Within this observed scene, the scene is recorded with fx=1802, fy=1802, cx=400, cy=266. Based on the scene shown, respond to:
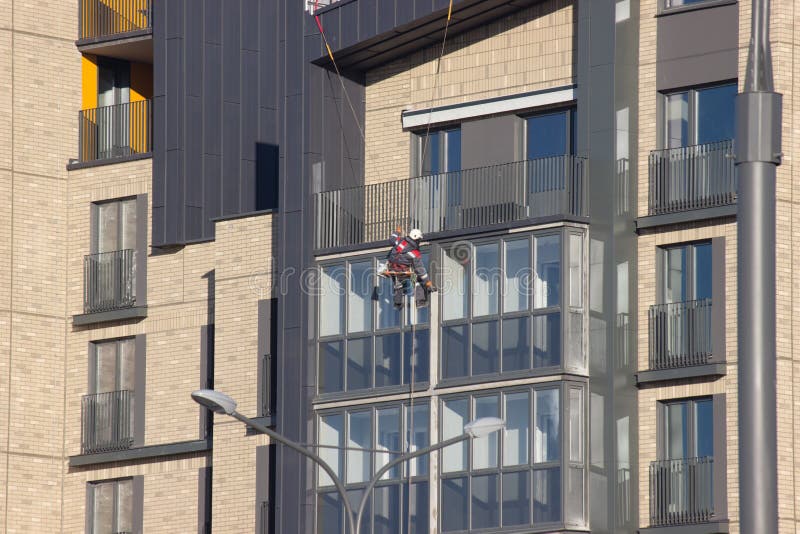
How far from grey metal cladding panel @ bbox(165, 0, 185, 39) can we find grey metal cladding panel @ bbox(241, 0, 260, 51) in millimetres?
1269

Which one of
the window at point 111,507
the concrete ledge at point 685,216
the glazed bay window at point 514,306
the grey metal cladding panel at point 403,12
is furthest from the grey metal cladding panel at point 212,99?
the concrete ledge at point 685,216

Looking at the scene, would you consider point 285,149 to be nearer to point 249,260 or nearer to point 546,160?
point 249,260

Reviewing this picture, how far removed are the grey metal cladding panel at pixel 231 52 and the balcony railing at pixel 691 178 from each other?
975cm

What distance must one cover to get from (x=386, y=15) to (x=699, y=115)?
20.4 ft

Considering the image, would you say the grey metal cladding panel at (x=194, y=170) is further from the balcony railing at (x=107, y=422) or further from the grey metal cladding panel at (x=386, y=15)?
the grey metal cladding panel at (x=386, y=15)

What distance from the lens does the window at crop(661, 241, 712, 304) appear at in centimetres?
2947

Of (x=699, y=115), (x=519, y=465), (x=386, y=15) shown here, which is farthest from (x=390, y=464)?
(x=386, y=15)

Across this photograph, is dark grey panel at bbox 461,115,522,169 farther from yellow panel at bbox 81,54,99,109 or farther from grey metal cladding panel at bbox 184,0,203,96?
yellow panel at bbox 81,54,99,109

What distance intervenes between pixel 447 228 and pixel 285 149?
3.90 meters

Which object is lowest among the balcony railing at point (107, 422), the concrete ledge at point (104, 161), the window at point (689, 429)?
the window at point (689, 429)

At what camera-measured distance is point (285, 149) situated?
33.4 meters

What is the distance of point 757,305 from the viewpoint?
30.9 ft

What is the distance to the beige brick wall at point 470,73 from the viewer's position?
104ft

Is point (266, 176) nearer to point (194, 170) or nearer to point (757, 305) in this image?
point (194, 170)
